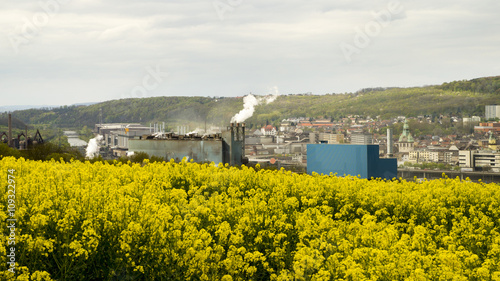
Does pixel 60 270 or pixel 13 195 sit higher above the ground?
pixel 13 195

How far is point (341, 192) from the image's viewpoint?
13531mm

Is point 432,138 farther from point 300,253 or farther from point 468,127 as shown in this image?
point 300,253

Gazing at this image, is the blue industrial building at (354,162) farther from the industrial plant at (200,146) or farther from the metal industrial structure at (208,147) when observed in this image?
the industrial plant at (200,146)

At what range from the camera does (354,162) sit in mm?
79750

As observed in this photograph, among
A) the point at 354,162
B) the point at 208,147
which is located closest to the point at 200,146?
the point at 208,147

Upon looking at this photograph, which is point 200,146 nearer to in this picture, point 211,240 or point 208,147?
point 208,147

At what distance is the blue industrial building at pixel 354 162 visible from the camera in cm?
7794

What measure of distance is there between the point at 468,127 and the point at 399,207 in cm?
20289

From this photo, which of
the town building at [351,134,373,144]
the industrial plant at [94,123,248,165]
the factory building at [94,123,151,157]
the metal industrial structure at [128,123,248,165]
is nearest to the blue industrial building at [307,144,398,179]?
the metal industrial structure at [128,123,248,165]

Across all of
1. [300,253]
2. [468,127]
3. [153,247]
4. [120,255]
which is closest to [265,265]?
[300,253]

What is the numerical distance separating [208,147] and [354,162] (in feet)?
75.3

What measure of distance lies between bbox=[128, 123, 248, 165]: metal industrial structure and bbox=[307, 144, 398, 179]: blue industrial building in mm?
14006

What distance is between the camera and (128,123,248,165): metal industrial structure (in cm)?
7212

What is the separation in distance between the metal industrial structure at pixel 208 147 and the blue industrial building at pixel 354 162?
46.0 ft
